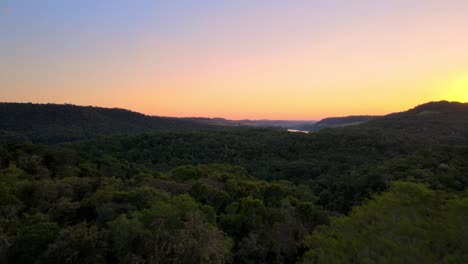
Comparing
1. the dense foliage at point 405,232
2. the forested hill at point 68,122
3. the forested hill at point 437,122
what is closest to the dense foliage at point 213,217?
the dense foliage at point 405,232

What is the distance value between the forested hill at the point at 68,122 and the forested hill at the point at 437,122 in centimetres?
8365

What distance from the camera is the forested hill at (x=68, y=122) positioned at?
104312 millimetres

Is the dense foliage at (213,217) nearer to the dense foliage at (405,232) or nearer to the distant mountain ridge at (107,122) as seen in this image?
the dense foliage at (405,232)

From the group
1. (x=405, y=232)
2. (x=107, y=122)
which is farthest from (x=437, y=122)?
(x=405, y=232)

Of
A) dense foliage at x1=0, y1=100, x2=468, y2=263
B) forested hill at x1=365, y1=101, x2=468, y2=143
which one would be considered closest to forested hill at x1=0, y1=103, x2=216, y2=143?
dense foliage at x1=0, y1=100, x2=468, y2=263

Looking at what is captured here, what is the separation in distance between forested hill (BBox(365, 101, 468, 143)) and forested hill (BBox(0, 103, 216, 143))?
8365 cm

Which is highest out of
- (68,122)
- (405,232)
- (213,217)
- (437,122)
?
(437,122)

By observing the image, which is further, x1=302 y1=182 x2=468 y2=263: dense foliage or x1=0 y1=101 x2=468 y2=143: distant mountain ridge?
x1=0 y1=101 x2=468 y2=143: distant mountain ridge

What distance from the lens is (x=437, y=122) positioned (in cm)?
12444

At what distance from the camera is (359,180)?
48188 millimetres

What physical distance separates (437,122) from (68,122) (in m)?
125

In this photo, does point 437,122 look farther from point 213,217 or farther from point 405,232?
point 405,232

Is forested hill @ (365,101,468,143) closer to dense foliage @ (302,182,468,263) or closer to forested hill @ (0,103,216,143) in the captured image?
forested hill @ (0,103,216,143)

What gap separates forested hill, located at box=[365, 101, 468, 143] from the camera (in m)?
103
